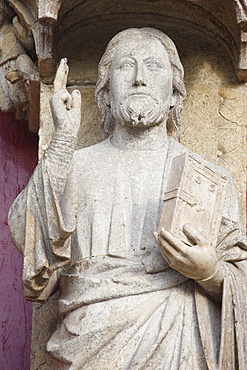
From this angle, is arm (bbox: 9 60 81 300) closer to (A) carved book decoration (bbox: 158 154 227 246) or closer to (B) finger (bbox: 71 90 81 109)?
(B) finger (bbox: 71 90 81 109)

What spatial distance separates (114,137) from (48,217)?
0.75 m

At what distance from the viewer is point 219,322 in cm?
564

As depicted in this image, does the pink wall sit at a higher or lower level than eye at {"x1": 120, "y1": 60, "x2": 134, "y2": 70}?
lower

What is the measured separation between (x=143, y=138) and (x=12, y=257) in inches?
46.9

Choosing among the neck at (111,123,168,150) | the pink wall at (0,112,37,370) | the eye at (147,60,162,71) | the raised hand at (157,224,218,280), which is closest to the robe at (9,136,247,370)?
the raised hand at (157,224,218,280)

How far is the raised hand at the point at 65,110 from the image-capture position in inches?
222

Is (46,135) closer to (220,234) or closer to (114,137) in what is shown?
(114,137)

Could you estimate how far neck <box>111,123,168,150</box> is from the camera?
242 inches

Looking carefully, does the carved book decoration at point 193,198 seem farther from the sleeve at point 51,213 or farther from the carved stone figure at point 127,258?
the sleeve at point 51,213

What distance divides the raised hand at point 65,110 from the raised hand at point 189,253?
0.56 m

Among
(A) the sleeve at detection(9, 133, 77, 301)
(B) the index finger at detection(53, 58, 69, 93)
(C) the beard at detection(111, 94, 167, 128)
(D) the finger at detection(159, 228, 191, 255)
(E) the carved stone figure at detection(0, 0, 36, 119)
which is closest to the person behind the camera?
(D) the finger at detection(159, 228, 191, 255)

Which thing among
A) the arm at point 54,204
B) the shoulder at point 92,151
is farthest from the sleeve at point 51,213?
the shoulder at point 92,151

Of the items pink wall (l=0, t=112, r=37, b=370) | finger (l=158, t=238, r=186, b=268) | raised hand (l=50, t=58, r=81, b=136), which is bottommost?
pink wall (l=0, t=112, r=37, b=370)

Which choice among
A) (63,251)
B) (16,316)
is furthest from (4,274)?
(63,251)
